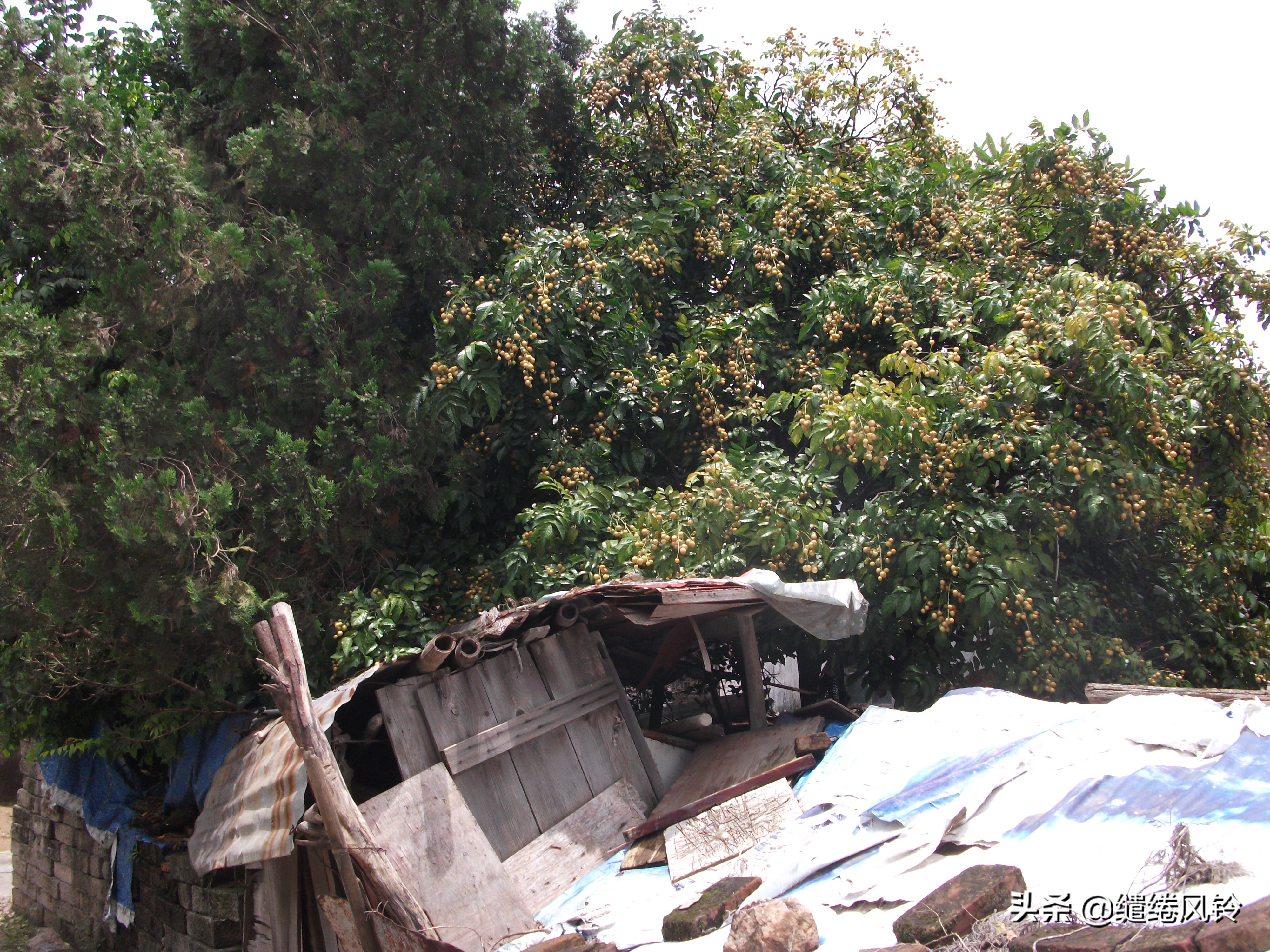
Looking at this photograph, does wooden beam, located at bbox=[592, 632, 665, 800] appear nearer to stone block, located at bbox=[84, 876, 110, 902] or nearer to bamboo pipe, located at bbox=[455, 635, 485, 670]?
bamboo pipe, located at bbox=[455, 635, 485, 670]

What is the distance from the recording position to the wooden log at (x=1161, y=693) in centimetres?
375

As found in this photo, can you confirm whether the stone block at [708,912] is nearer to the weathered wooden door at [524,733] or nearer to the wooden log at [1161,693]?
the weathered wooden door at [524,733]

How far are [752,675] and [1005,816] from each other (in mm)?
2032

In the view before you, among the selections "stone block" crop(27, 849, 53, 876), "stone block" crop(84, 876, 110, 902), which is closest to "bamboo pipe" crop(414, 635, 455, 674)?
"stone block" crop(84, 876, 110, 902)

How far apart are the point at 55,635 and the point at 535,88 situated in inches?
201

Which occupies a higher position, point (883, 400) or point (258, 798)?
point (883, 400)

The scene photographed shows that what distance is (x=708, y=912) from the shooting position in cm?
319

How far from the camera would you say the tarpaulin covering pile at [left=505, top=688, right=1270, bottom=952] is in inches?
109

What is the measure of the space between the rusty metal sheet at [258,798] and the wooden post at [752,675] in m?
2.06

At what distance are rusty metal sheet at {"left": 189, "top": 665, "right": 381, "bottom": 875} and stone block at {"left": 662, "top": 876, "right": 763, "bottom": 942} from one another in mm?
1627

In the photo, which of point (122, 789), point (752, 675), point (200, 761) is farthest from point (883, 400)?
point (122, 789)

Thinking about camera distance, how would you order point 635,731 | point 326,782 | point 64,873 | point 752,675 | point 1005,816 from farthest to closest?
point 64,873
point 752,675
point 635,731
point 326,782
point 1005,816

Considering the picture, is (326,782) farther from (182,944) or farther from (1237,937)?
(182,944)

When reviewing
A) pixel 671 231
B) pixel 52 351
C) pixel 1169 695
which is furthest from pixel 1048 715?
pixel 52 351
